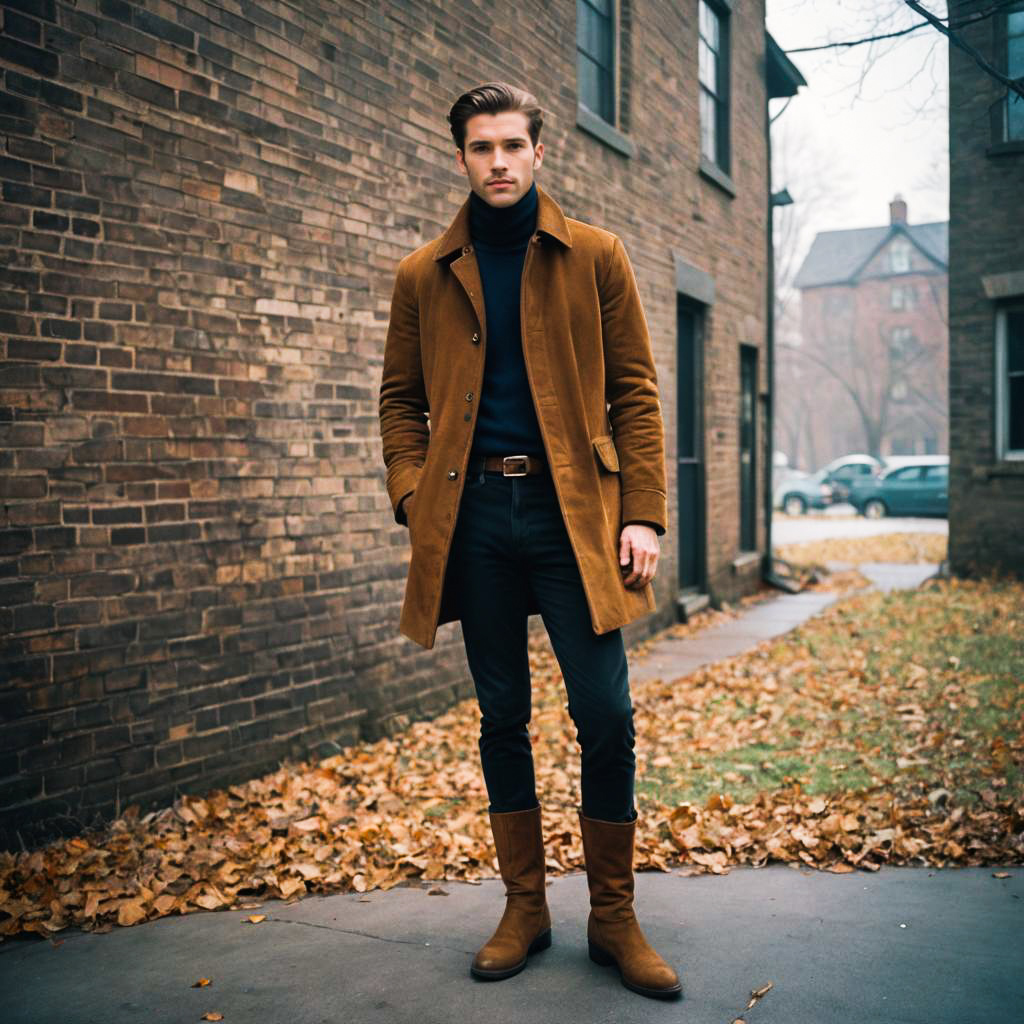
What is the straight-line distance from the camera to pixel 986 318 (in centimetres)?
1236

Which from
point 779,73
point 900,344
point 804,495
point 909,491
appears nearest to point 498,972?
point 779,73

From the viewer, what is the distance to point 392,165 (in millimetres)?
5805

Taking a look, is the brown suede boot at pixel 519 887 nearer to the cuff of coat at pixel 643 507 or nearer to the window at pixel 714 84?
the cuff of coat at pixel 643 507

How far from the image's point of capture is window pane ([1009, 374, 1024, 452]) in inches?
488

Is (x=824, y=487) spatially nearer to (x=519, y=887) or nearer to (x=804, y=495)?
(x=804, y=495)

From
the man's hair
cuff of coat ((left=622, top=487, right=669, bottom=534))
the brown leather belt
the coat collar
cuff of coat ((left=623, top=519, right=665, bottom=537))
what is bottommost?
cuff of coat ((left=623, top=519, right=665, bottom=537))

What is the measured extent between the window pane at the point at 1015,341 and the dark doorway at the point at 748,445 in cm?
297

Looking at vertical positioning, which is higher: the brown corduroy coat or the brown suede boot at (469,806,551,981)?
the brown corduroy coat

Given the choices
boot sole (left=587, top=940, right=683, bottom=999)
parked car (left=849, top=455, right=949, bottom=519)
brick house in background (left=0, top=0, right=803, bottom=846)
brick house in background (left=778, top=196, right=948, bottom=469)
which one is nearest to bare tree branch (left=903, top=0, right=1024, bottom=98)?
brick house in background (left=0, top=0, right=803, bottom=846)

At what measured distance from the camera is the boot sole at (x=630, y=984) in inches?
102

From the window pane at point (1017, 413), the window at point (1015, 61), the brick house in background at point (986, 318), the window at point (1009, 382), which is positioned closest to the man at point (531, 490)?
the brick house in background at point (986, 318)

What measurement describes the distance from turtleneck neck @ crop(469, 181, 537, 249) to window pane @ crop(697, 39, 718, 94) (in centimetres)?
890

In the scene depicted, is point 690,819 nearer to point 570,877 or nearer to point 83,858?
point 570,877

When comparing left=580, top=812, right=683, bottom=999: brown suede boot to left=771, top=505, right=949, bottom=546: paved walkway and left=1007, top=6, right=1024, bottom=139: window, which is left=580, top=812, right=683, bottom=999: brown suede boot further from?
left=771, top=505, right=949, bottom=546: paved walkway
